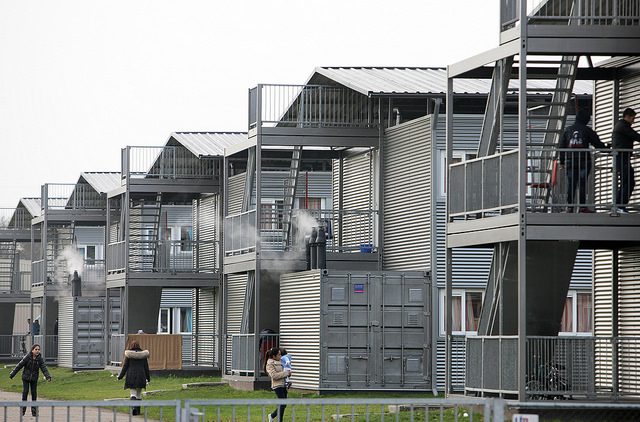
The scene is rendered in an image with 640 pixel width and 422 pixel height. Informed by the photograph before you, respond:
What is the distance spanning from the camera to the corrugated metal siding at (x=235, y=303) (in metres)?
36.6

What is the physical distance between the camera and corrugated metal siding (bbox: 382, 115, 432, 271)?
88.4ft

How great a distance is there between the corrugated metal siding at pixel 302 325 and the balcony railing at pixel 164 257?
8908mm

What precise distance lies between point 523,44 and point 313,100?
1298cm

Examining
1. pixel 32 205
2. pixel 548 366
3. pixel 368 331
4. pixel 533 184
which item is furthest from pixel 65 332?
pixel 548 366

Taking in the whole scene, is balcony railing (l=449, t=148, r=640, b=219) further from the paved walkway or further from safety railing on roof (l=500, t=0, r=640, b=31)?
the paved walkway

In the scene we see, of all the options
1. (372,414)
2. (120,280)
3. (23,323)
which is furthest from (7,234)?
(372,414)

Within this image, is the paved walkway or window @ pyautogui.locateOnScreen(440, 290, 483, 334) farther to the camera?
window @ pyautogui.locateOnScreen(440, 290, 483, 334)

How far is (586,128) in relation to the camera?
18078 millimetres

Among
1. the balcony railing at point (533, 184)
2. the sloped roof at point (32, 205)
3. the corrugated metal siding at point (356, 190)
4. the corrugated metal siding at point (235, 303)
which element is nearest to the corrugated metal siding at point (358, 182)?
the corrugated metal siding at point (356, 190)

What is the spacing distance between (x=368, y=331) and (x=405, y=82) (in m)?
6.79

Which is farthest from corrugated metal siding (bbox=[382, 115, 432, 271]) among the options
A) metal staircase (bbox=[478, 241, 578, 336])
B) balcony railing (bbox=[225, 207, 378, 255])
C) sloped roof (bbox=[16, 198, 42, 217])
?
sloped roof (bbox=[16, 198, 42, 217])

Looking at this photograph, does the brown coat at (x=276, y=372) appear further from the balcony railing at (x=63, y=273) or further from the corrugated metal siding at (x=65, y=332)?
the balcony railing at (x=63, y=273)

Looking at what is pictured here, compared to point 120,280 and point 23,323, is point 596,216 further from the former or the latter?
point 23,323

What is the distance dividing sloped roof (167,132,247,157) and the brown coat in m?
16.7
